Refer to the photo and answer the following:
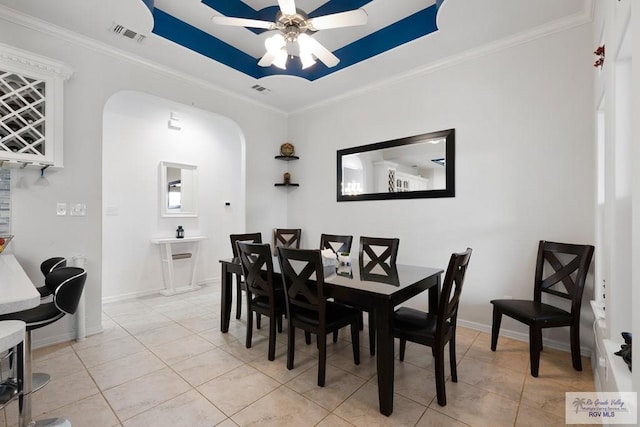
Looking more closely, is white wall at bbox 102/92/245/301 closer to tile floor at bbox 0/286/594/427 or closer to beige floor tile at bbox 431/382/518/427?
tile floor at bbox 0/286/594/427

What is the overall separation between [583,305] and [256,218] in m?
3.82

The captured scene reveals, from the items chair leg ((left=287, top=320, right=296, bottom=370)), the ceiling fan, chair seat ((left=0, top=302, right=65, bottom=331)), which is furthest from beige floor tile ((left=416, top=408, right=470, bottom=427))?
the ceiling fan

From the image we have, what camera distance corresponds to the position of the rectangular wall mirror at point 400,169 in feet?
10.5

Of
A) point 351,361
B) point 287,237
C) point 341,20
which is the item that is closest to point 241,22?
point 341,20

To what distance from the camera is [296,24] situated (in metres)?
2.23

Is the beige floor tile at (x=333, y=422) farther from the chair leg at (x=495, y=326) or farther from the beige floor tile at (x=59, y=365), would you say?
the beige floor tile at (x=59, y=365)

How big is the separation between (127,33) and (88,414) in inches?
121

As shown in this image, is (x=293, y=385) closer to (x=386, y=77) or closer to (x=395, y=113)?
(x=395, y=113)

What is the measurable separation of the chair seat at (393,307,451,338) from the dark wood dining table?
0.19 m

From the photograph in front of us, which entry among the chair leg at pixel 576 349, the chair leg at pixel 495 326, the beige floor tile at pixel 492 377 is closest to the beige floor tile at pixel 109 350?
the beige floor tile at pixel 492 377

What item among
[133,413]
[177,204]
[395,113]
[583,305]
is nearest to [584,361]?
[583,305]

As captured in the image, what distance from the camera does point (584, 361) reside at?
7.57ft

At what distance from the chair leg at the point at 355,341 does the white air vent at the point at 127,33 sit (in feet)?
10.7

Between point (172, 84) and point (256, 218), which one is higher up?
point (172, 84)
